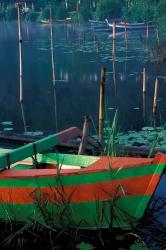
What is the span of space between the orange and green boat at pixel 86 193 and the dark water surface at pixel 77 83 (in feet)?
22.1

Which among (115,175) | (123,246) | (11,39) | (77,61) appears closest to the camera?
(115,175)

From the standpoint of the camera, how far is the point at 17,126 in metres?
13.4

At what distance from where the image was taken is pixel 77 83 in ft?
62.0

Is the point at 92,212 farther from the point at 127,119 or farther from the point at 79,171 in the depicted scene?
the point at 127,119

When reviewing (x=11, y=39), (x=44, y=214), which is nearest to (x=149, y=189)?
(x=44, y=214)

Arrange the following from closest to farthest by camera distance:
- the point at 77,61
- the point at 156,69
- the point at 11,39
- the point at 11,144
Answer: the point at 11,144
the point at 156,69
the point at 77,61
the point at 11,39

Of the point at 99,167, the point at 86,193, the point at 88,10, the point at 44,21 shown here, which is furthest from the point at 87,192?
the point at 44,21

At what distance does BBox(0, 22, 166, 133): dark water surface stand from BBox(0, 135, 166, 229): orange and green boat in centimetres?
673

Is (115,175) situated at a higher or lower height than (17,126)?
higher

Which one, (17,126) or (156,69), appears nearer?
(17,126)

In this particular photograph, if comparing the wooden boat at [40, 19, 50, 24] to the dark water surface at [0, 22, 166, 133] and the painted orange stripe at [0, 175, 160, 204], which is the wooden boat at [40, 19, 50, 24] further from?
the painted orange stripe at [0, 175, 160, 204]

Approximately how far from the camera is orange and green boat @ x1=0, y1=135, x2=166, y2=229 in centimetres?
557

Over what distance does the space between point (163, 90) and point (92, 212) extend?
11594 mm

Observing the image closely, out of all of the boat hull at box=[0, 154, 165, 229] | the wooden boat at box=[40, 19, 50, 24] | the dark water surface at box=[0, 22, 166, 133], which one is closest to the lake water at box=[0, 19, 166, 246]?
the dark water surface at box=[0, 22, 166, 133]
